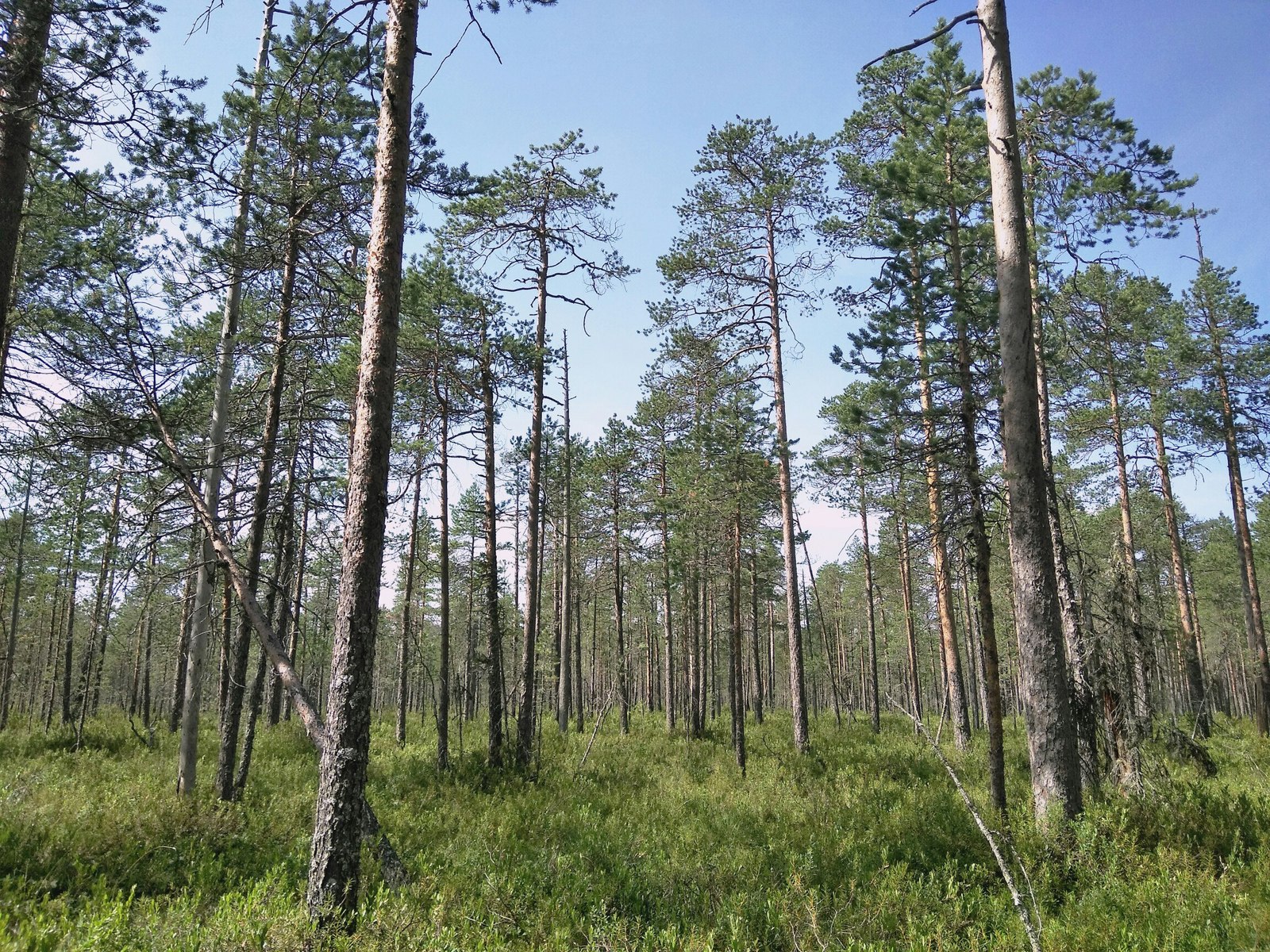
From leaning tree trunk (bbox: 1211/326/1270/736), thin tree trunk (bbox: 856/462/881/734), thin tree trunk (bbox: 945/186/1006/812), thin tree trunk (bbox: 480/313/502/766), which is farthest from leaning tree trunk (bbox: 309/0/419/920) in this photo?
leaning tree trunk (bbox: 1211/326/1270/736)

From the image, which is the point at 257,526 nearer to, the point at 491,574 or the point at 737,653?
the point at 491,574

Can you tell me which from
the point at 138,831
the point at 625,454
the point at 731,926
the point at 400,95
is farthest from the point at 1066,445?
the point at 138,831

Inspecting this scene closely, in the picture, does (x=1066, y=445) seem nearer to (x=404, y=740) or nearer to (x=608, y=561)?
(x=608, y=561)

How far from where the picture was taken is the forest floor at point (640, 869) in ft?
15.3

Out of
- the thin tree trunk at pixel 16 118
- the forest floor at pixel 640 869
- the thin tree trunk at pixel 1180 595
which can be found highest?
the thin tree trunk at pixel 16 118

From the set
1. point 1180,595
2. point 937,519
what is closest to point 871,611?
point 1180,595

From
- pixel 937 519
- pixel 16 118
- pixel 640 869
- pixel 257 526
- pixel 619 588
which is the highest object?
pixel 16 118

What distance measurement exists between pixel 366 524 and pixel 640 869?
5.12m

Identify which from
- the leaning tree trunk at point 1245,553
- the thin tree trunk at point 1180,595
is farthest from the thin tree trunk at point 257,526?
the leaning tree trunk at point 1245,553

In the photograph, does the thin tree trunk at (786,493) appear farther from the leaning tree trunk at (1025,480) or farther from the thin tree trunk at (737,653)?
the leaning tree trunk at (1025,480)

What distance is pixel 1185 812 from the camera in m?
7.04

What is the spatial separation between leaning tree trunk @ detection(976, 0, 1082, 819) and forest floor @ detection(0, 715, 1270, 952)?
0.64 m

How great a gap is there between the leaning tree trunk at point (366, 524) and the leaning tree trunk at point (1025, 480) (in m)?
6.55

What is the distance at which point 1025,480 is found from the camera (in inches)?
281
